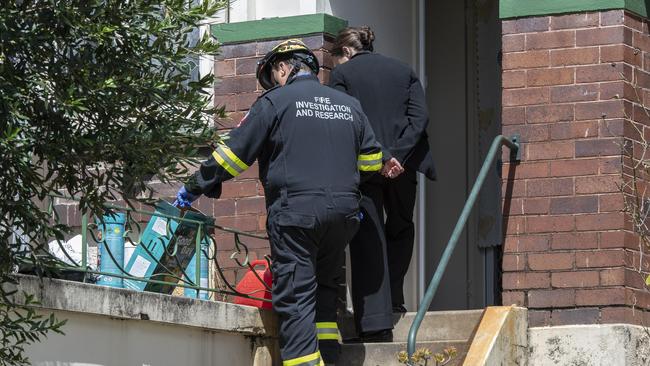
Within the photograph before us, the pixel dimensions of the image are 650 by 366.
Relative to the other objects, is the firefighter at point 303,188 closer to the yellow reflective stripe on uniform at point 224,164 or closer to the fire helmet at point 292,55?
the yellow reflective stripe on uniform at point 224,164

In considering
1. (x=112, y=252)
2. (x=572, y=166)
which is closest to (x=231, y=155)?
(x=112, y=252)

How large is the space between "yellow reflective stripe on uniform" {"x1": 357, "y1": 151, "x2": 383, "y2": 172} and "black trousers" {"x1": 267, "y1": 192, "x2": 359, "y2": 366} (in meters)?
0.36

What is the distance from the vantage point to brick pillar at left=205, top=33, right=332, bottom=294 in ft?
34.8

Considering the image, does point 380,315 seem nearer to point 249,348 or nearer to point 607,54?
point 249,348

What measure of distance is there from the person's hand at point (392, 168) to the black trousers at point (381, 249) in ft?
0.56

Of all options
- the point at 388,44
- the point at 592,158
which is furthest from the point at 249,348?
the point at 388,44

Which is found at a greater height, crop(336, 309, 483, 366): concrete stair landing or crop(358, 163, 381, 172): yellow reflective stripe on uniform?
crop(358, 163, 381, 172): yellow reflective stripe on uniform

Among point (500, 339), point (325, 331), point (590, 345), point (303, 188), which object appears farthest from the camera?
point (590, 345)

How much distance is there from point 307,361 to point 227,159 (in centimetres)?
119

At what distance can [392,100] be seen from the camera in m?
9.88

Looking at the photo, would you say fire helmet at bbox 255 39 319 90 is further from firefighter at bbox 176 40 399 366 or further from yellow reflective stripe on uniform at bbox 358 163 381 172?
yellow reflective stripe on uniform at bbox 358 163 381 172

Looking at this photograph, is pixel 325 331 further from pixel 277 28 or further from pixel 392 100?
pixel 277 28

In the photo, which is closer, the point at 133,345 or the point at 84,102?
the point at 84,102

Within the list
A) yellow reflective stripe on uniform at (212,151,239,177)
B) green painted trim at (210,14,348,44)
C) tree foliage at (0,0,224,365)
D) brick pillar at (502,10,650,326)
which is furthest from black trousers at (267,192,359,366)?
green painted trim at (210,14,348,44)
